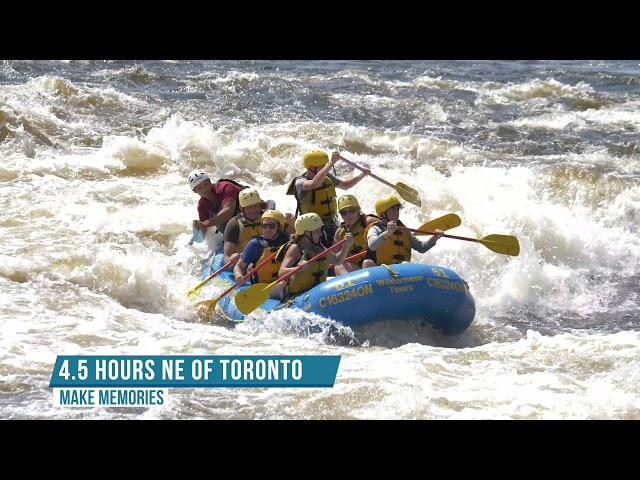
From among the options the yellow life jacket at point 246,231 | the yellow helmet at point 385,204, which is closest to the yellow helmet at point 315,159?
the yellow life jacket at point 246,231

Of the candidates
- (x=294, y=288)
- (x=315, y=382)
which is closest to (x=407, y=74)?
(x=294, y=288)

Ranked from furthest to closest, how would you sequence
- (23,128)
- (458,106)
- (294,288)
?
(458,106) → (23,128) → (294,288)

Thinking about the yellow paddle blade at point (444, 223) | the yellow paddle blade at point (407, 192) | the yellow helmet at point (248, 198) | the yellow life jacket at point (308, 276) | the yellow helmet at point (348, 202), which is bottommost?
the yellow life jacket at point (308, 276)

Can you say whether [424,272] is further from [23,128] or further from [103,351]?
[23,128]

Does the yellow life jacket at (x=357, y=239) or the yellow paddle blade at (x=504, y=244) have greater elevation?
the yellow life jacket at (x=357, y=239)

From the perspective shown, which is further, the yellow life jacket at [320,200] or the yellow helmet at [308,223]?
the yellow life jacket at [320,200]

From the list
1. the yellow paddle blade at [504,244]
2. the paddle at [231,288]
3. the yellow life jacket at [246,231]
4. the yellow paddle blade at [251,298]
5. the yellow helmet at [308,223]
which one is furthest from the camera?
the yellow life jacket at [246,231]

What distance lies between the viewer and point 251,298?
25.4 ft

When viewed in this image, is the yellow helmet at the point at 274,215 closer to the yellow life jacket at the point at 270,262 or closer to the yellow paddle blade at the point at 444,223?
the yellow life jacket at the point at 270,262

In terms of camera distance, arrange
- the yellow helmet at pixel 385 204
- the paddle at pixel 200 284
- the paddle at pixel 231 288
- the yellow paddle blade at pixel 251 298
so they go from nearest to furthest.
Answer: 1. the yellow paddle blade at pixel 251 298
2. the yellow helmet at pixel 385 204
3. the paddle at pixel 231 288
4. the paddle at pixel 200 284

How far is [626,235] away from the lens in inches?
439

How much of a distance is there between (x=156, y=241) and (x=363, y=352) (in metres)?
3.99

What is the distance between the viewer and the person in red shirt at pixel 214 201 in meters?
9.19

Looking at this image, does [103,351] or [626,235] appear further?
[626,235]
